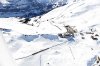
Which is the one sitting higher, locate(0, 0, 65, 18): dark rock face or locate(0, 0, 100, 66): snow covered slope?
locate(0, 0, 65, 18): dark rock face

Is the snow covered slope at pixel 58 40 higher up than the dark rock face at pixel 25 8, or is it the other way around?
the dark rock face at pixel 25 8

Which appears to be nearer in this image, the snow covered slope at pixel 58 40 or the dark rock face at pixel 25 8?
the snow covered slope at pixel 58 40

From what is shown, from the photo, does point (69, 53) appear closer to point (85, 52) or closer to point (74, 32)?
point (85, 52)

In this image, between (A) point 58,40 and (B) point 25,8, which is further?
(B) point 25,8

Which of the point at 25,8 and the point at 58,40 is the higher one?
the point at 25,8

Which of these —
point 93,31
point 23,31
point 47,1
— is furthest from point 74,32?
point 47,1
